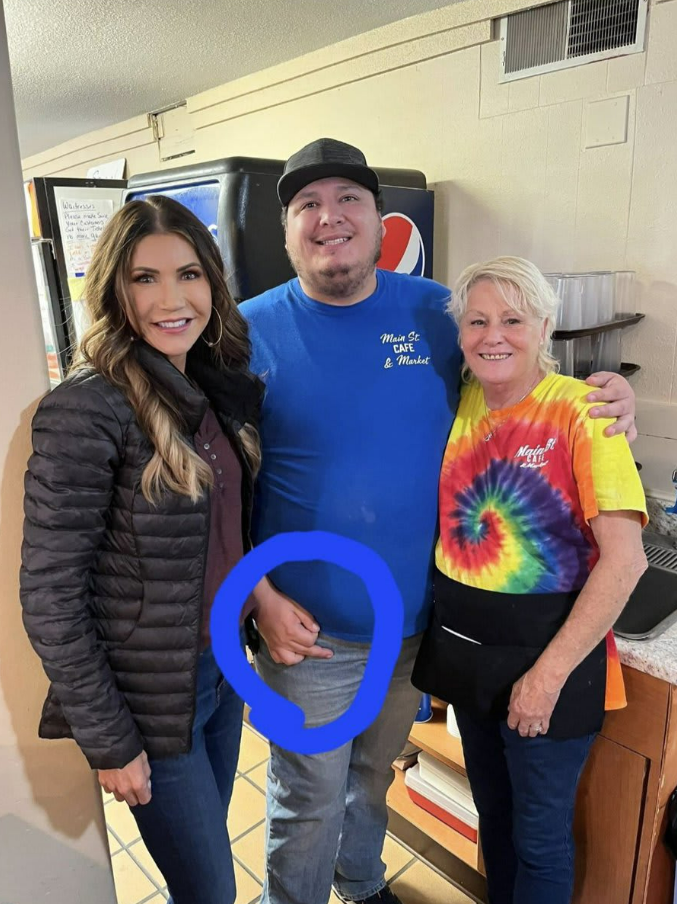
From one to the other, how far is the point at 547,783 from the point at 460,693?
21cm

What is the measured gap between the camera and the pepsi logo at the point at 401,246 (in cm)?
199

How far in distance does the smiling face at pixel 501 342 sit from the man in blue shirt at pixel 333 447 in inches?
4.9

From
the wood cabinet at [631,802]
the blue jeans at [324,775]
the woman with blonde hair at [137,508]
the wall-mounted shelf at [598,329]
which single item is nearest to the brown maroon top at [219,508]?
the woman with blonde hair at [137,508]

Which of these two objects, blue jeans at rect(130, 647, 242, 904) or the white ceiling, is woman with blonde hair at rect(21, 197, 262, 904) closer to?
blue jeans at rect(130, 647, 242, 904)

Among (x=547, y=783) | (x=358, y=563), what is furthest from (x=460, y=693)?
(x=358, y=563)

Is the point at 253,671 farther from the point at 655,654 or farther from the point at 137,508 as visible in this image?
the point at 655,654

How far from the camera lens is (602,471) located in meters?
0.99

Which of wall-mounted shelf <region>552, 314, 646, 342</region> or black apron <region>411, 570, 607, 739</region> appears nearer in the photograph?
black apron <region>411, 570, 607, 739</region>

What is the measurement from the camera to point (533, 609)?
1.07m

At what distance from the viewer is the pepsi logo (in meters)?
1.99

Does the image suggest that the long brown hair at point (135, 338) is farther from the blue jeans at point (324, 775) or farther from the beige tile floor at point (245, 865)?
the beige tile floor at point (245, 865)

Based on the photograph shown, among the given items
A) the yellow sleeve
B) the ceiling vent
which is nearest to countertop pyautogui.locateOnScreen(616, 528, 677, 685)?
the yellow sleeve

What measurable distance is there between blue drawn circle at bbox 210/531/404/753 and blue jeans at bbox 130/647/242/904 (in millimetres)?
185

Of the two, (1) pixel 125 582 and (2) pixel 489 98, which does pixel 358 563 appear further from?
(2) pixel 489 98
